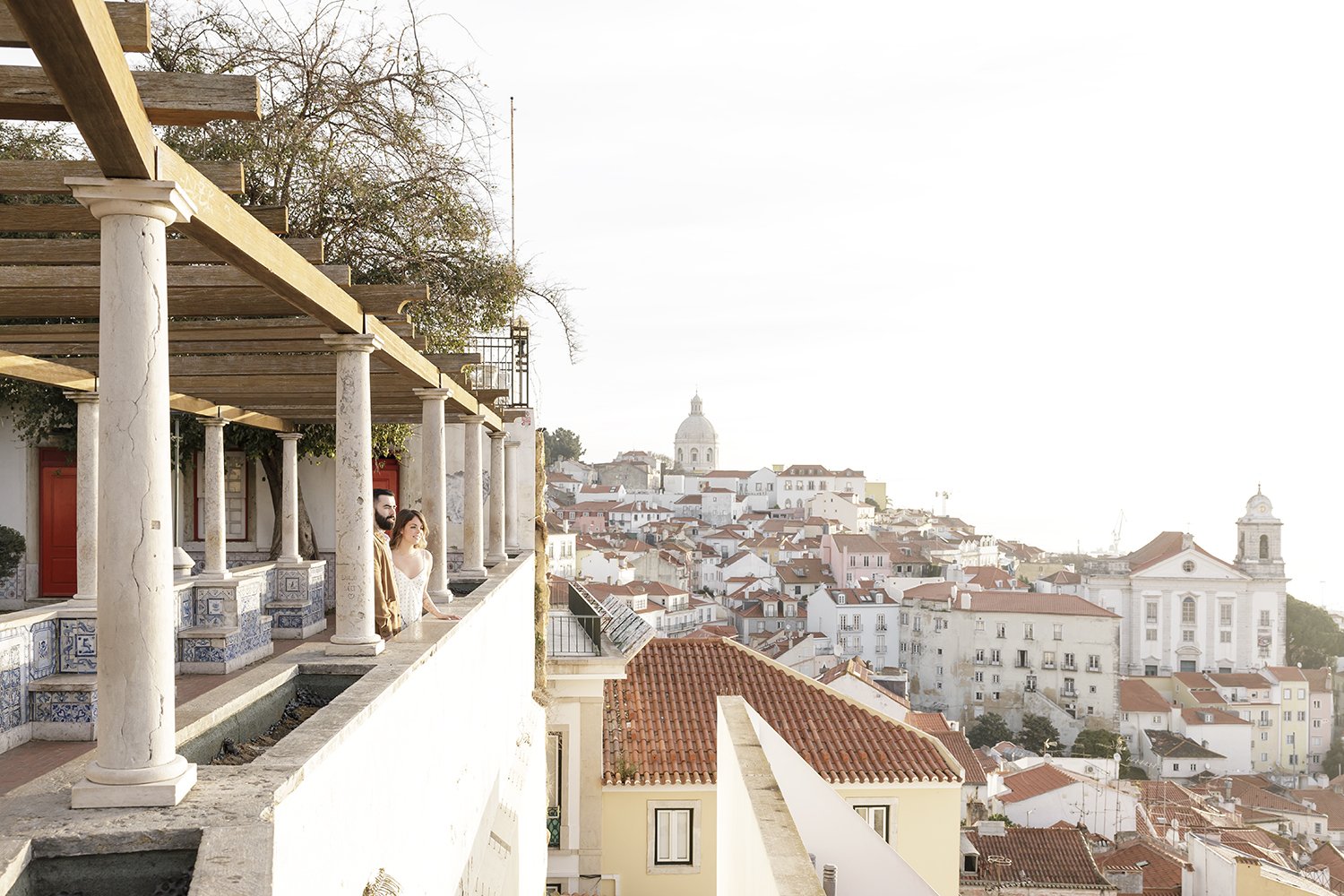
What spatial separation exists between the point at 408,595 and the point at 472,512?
2757mm

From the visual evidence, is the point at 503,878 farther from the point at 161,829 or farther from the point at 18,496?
the point at 18,496

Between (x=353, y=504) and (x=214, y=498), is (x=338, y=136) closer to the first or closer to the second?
(x=214, y=498)

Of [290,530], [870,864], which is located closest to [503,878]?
[870,864]

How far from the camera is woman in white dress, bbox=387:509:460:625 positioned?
252 inches

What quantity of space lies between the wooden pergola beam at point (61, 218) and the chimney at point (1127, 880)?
30875 millimetres

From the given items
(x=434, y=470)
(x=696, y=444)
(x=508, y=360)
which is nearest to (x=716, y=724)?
(x=508, y=360)

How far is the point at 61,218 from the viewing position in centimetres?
374

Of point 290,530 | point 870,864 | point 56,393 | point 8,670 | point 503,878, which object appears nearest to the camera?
point 8,670

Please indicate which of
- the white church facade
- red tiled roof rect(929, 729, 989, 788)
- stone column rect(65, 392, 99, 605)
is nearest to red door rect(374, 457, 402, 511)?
stone column rect(65, 392, 99, 605)

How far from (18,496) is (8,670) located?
829cm

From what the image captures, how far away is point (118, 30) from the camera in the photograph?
2.42m

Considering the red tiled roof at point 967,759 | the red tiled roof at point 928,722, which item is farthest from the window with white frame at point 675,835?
the red tiled roof at point 967,759

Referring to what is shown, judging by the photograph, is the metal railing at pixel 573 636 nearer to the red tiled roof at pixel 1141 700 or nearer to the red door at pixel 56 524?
the red door at pixel 56 524

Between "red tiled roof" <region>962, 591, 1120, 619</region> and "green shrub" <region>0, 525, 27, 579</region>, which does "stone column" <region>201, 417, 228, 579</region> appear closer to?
"green shrub" <region>0, 525, 27, 579</region>
